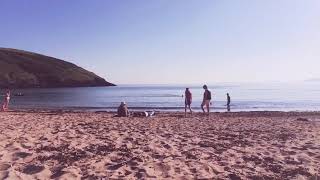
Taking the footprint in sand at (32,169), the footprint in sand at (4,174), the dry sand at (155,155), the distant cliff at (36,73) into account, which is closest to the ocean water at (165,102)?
the dry sand at (155,155)

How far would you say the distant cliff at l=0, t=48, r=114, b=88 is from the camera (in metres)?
159

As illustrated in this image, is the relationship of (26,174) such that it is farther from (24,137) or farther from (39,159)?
(24,137)

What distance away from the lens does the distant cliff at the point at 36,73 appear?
159 m

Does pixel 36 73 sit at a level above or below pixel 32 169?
above

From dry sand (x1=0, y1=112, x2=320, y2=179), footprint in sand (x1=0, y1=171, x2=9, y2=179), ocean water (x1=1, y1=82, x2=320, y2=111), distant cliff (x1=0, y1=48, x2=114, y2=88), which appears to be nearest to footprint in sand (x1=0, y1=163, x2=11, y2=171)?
dry sand (x1=0, y1=112, x2=320, y2=179)

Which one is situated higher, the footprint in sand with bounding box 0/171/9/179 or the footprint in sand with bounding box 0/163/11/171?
the footprint in sand with bounding box 0/163/11/171

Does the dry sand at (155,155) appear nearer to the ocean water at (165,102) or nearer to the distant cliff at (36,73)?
the ocean water at (165,102)

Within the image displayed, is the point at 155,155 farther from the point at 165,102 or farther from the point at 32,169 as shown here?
the point at 165,102

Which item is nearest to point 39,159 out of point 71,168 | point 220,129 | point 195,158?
point 71,168

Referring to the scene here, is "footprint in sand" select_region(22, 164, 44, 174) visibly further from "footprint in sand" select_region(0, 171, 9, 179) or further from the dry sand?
"footprint in sand" select_region(0, 171, 9, 179)

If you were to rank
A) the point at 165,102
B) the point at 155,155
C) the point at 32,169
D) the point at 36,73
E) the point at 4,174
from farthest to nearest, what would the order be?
the point at 36,73 → the point at 165,102 → the point at 155,155 → the point at 32,169 → the point at 4,174

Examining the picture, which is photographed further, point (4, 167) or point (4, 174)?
point (4, 167)

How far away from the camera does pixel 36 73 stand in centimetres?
17075

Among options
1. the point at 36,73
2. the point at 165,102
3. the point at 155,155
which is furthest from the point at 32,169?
the point at 36,73
